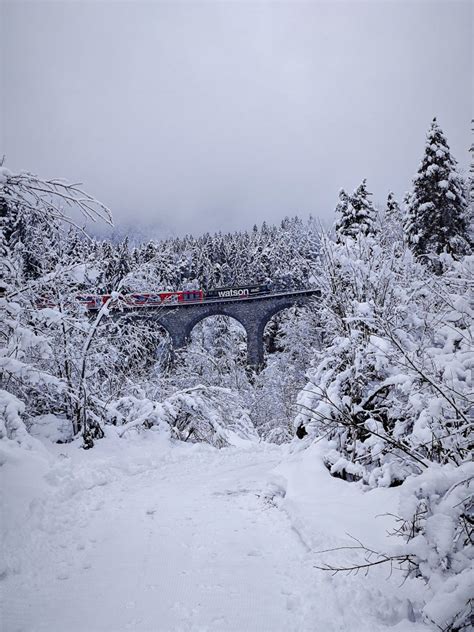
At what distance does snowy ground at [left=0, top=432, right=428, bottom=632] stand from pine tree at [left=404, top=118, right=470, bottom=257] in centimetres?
1561

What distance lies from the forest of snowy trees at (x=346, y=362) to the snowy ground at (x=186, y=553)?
1.07ft

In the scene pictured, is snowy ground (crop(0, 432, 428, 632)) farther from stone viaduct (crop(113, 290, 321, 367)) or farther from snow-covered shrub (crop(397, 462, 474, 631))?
stone viaduct (crop(113, 290, 321, 367))

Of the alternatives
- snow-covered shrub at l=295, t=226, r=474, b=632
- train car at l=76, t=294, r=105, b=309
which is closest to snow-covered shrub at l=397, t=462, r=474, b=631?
snow-covered shrub at l=295, t=226, r=474, b=632

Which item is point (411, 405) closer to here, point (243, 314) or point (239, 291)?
point (243, 314)

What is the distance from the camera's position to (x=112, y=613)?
2473mm

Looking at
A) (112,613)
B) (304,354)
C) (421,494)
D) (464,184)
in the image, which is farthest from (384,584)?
(304,354)

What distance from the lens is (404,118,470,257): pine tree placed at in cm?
1772

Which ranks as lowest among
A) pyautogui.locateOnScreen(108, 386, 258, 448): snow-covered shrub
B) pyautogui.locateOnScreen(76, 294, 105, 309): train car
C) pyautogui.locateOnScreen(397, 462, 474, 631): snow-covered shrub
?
pyautogui.locateOnScreen(108, 386, 258, 448): snow-covered shrub

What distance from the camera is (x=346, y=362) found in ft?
22.7

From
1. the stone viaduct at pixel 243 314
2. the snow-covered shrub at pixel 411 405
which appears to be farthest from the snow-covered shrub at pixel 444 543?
the stone viaduct at pixel 243 314

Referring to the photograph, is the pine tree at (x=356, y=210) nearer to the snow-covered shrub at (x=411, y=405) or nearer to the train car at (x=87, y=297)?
the snow-covered shrub at (x=411, y=405)

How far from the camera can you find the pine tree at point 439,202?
17.7 meters

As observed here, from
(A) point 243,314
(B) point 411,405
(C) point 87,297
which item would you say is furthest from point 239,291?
(B) point 411,405

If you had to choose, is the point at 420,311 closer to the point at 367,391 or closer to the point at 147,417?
the point at 367,391
